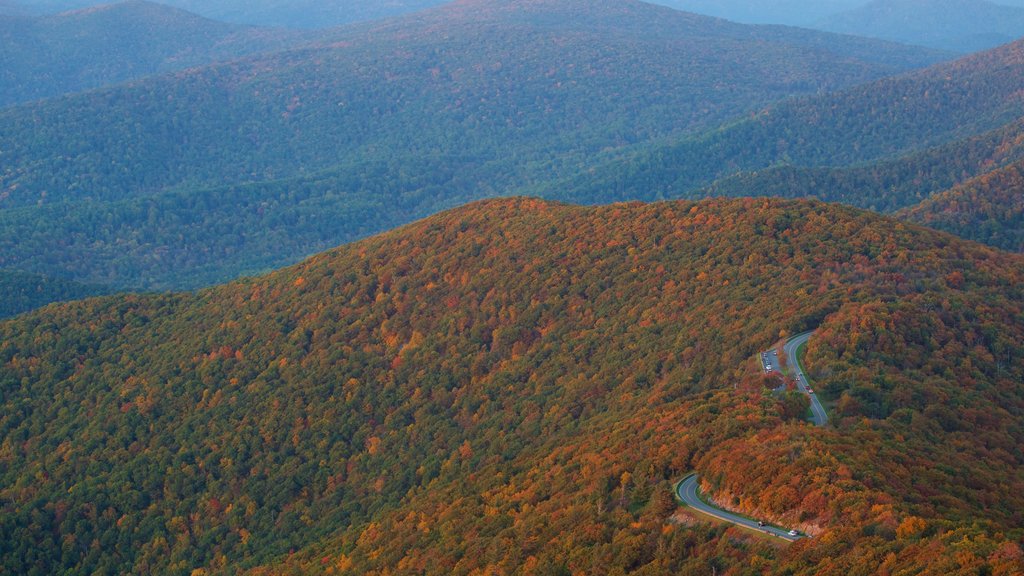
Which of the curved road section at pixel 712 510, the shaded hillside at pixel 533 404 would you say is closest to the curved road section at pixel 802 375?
the shaded hillside at pixel 533 404

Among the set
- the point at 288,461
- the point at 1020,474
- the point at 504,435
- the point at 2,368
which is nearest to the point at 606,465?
the point at 1020,474

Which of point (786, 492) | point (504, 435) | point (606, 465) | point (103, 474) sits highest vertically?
point (786, 492)

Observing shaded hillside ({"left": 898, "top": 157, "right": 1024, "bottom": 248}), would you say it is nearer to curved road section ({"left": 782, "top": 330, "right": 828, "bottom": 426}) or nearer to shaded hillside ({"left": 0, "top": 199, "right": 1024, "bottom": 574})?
shaded hillside ({"left": 0, "top": 199, "right": 1024, "bottom": 574})

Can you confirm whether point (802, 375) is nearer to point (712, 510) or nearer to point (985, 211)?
point (712, 510)

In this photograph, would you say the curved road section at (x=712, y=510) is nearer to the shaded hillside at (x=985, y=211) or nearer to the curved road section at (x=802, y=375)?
the curved road section at (x=802, y=375)

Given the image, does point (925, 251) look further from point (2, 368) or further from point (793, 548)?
point (2, 368)

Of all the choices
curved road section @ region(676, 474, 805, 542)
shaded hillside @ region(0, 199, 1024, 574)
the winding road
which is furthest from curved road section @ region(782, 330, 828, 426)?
curved road section @ region(676, 474, 805, 542)
